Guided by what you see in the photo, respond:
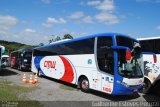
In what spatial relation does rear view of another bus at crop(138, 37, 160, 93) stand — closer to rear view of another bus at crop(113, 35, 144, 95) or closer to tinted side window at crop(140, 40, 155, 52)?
tinted side window at crop(140, 40, 155, 52)

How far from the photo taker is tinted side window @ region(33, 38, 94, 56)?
40.9 feet

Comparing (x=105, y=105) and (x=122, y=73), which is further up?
(x=122, y=73)

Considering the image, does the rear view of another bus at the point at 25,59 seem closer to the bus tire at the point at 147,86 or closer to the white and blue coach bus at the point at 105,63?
the white and blue coach bus at the point at 105,63

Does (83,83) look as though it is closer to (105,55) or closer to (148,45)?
(105,55)

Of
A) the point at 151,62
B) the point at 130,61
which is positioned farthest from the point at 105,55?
the point at 151,62

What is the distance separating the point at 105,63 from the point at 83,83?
2597mm

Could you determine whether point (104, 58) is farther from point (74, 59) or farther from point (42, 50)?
point (42, 50)

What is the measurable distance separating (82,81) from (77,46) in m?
2.25

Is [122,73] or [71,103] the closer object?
[71,103]

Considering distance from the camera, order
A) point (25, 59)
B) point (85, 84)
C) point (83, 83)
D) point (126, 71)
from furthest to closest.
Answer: point (25, 59)
point (83, 83)
point (85, 84)
point (126, 71)

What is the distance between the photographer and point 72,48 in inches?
573

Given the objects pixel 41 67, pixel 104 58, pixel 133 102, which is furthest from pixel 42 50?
pixel 133 102

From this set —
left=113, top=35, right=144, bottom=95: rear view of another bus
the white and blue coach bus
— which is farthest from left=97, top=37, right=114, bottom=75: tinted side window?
left=113, top=35, right=144, bottom=95: rear view of another bus

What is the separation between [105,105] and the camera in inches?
374
